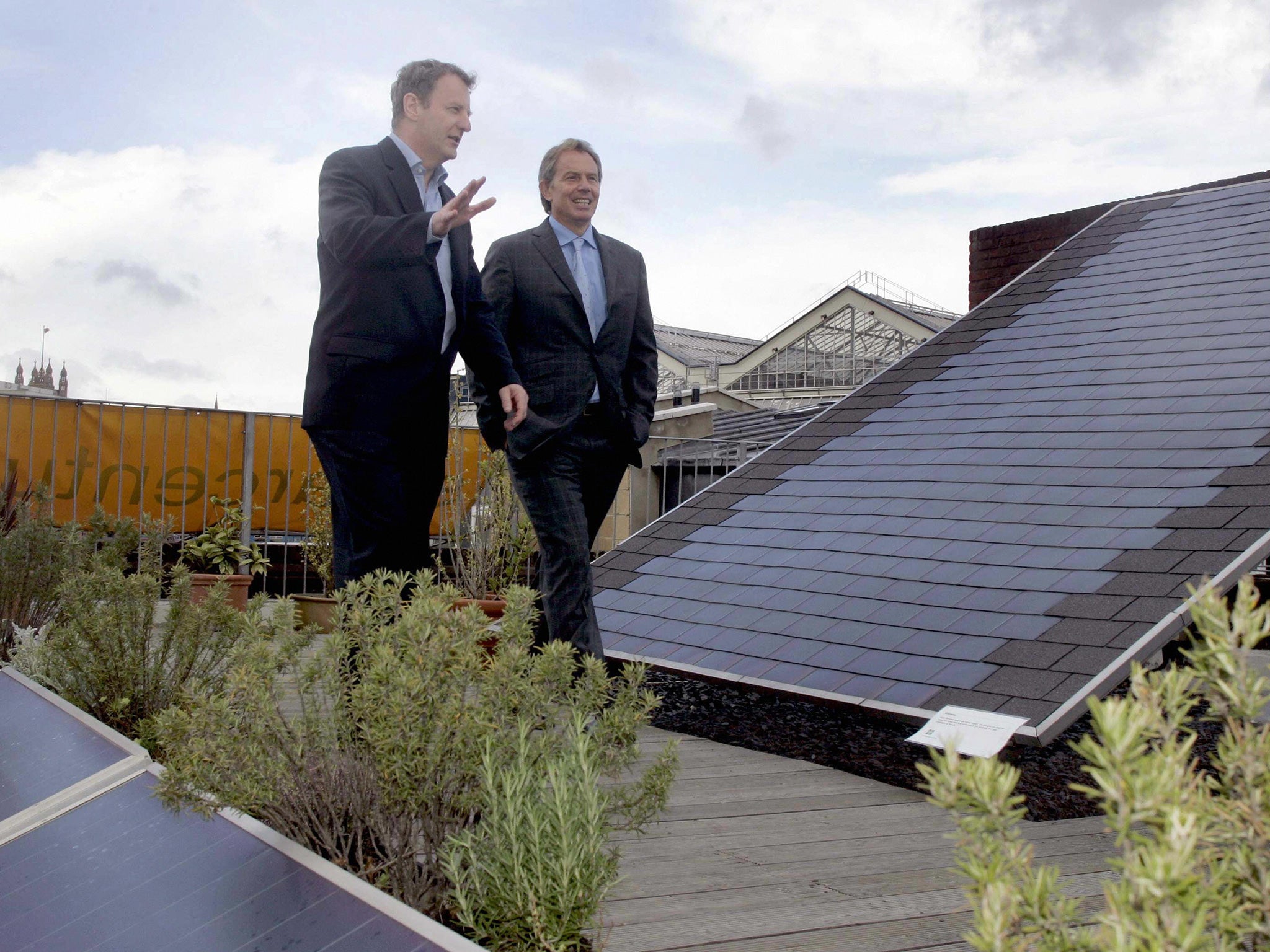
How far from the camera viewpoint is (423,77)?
3.14m

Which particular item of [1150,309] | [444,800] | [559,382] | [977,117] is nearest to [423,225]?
[559,382]

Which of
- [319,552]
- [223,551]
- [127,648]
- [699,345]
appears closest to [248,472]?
[223,551]

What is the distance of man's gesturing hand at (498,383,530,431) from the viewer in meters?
3.42

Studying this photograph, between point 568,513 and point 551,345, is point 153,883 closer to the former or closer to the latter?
point 568,513

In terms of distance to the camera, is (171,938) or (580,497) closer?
(171,938)

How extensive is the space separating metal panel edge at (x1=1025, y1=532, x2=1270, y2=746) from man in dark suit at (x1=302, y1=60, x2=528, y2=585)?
1670 mm

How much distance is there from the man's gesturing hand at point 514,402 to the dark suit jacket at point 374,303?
298 millimetres

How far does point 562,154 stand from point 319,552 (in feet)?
14.9

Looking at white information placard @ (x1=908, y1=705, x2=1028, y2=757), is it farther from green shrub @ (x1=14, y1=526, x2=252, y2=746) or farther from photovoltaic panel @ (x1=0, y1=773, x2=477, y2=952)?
green shrub @ (x1=14, y1=526, x2=252, y2=746)

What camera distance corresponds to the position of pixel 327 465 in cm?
310

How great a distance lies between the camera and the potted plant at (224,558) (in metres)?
7.80

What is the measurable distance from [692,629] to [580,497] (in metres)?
0.82

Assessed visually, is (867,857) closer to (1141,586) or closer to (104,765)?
(1141,586)

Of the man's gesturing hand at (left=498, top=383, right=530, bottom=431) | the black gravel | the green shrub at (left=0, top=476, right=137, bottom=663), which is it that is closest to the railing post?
the green shrub at (left=0, top=476, right=137, bottom=663)
